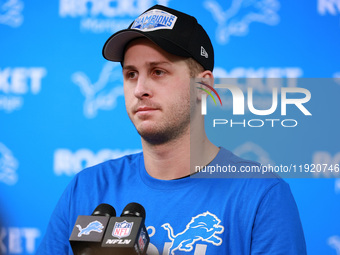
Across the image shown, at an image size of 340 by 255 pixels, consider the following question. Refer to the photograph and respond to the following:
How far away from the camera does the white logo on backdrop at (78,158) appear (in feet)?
6.49

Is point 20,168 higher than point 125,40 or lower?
lower

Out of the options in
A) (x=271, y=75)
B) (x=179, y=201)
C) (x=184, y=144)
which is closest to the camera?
(x=179, y=201)

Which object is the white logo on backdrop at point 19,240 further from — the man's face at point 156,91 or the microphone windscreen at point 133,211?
the microphone windscreen at point 133,211

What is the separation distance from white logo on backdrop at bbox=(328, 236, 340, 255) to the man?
0.85 meters

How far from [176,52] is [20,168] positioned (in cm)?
124

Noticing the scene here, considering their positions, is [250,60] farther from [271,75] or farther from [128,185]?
[128,185]

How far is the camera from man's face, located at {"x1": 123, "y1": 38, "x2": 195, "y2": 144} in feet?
3.67

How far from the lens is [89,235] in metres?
0.76

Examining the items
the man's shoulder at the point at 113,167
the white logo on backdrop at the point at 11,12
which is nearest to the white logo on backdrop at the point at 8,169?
the white logo on backdrop at the point at 11,12

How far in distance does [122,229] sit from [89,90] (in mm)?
1338

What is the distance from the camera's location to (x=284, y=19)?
1.91 meters

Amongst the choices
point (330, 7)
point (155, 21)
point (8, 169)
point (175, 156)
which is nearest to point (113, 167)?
point (175, 156)

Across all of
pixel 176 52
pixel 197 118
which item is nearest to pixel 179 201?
pixel 197 118

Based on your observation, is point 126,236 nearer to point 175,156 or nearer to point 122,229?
point 122,229
